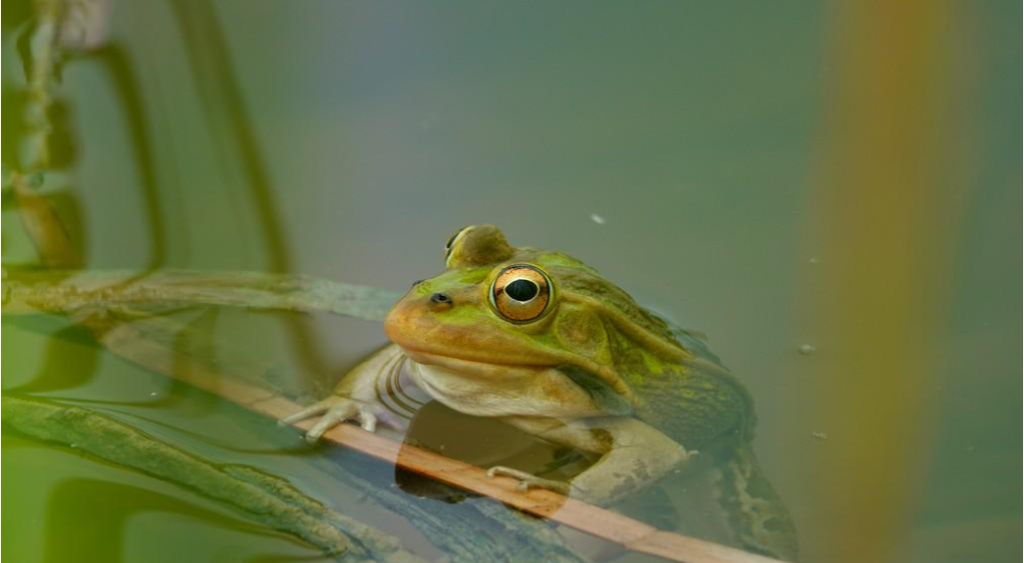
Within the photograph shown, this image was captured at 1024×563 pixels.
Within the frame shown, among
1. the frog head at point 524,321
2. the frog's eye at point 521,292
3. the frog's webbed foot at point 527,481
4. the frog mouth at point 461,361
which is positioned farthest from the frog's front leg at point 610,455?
the frog's eye at point 521,292

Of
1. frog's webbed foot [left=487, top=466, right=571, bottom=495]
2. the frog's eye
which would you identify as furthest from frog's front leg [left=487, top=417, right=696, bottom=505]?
the frog's eye

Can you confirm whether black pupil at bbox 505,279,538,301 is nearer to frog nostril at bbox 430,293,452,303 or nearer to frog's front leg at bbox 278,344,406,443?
frog nostril at bbox 430,293,452,303

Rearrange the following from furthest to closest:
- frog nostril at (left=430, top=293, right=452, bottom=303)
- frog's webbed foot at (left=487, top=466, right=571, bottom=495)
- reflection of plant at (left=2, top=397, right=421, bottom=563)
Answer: frog nostril at (left=430, top=293, right=452, bottom=303)
frog's webbed foot at (left=487, top=466, right=571, bottom=495)
reflection of plant at (left=2, top=397, right=421, bottom=563)

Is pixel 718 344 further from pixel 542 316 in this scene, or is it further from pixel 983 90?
pixel 983 90

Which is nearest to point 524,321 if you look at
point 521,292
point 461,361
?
point 521,292

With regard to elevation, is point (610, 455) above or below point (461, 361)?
below

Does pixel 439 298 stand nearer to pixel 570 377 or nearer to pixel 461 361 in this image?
pixel 461 361
